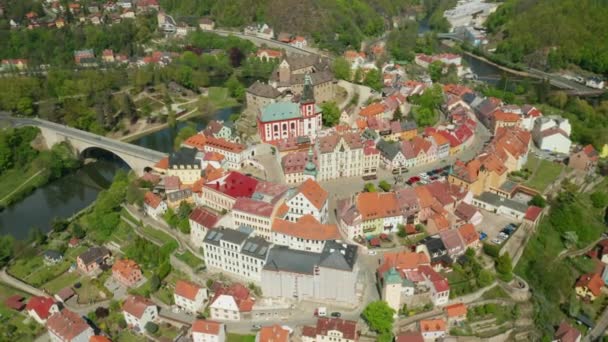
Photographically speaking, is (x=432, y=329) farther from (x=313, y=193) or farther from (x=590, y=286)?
(x=590, y=286)

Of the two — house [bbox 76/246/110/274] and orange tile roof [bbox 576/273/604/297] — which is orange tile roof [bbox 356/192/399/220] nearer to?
orange tile roof [bbox 576/273/604/297]

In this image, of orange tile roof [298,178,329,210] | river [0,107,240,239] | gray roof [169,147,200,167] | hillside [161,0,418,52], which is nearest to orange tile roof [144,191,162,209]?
gray roof [169,147,200,167]

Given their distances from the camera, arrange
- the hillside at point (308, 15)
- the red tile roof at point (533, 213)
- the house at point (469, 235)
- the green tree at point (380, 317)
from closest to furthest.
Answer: the green tree at point (380, 317), the house at point (469, 235), the red tile roof at point (533, 213), the hillside at point (308, 15)

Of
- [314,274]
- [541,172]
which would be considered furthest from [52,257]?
[541,172]

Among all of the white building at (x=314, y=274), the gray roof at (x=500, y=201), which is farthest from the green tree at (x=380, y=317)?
the gray roof at (x=500, y=201)

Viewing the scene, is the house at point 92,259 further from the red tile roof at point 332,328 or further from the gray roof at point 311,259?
the red tile roof at point 332,328
